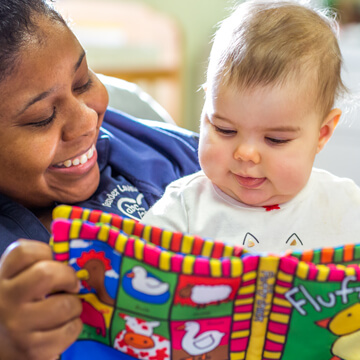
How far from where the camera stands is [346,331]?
24.2 inches

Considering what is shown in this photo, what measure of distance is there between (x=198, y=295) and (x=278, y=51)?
1.39ft

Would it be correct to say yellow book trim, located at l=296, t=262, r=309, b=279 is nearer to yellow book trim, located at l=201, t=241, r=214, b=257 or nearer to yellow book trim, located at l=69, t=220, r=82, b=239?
yellow book trim, located at l=201, t=241, r=214, b=257

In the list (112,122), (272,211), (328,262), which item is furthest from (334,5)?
(328,262)

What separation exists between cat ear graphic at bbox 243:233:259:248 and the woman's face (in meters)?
0.33

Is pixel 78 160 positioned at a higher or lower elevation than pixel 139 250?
lower

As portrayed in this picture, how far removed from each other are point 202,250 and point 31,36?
0.50m

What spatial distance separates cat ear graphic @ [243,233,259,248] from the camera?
0.88 metres

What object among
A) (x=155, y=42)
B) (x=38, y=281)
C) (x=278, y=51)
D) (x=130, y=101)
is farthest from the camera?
(x=155, y=42)

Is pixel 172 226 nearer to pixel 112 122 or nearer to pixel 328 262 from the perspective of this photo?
pixel 328 262

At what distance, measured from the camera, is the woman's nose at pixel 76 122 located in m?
0.93

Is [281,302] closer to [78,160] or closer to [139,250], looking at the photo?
[139,250]

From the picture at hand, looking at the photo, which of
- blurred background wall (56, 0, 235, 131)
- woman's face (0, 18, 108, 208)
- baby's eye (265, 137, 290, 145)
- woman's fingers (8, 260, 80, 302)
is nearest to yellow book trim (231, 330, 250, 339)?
woman's fingers (8, 260, 80, 302)

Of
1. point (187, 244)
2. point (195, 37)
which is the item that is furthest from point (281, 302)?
point (195, 37)

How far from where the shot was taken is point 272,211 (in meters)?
0.90
